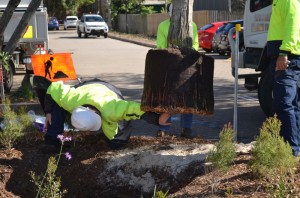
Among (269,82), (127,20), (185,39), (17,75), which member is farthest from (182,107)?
(127,20)

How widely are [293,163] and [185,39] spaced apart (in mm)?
3111

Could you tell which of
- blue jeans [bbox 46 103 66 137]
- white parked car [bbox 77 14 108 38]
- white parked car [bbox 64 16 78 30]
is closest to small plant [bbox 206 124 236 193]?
blue jeans [bbox 46 103 66 137]

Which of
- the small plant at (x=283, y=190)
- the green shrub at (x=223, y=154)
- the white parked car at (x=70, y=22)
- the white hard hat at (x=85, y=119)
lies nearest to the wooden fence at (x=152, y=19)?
the white parked car at (x=70, y=22)

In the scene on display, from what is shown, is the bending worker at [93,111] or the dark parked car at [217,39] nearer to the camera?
the bending worker at [93,111]

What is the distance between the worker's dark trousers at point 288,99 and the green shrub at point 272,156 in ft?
2.05

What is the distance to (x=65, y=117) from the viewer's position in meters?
6.43

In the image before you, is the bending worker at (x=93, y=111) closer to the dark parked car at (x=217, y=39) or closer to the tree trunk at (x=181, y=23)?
the tree trunk at (x=181, y=23)

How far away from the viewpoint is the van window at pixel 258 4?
9406mm

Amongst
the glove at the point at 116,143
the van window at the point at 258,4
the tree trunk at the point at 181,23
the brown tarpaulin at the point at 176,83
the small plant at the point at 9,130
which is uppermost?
the van window at the point at 258,4

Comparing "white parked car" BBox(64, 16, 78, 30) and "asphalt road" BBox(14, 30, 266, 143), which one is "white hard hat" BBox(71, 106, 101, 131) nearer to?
"asphalt road" BBox(14, 30, 266, 143)

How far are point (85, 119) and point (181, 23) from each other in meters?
2.38

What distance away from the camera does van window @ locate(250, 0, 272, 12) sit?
9406mm

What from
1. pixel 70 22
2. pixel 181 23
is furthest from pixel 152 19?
pixel 181 23

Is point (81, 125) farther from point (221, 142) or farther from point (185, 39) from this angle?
point (185, 39)
